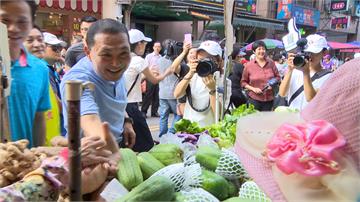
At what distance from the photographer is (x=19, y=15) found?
1119mm

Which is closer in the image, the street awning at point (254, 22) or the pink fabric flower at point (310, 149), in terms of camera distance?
the pink fabric flower at point (310, 149)

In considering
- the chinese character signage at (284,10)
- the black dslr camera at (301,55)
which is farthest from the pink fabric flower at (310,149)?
the chinese character signage at (284,10)

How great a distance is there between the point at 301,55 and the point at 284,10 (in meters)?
15.7

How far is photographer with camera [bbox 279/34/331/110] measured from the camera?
2805mm

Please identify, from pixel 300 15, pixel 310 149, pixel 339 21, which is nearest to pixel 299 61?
pixel 310 149

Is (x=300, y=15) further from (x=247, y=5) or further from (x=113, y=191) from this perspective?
(x=113, y=191)

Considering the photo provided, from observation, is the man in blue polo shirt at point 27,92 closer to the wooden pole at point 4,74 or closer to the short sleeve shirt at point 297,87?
the wooden pole at point 4,74

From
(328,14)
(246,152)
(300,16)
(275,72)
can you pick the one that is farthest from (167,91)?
(328,14)

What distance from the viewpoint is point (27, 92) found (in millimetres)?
1495

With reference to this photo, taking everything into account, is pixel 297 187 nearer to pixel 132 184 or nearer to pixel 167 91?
pixel 132 184

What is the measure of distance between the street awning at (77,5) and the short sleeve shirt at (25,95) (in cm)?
652

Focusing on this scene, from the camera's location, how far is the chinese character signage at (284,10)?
56.5 feet

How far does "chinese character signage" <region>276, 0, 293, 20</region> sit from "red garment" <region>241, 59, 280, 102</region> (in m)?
13.5

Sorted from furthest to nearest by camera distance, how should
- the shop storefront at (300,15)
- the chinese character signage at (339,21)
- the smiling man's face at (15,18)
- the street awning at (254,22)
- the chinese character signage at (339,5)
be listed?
1. the chinese character signage at (339,21)
2. the shop storefront at (300,15)
3. the chinese character signage at (339,5)
4. the street awning at (254,22)
5. the smiling man's face at (15,18)
